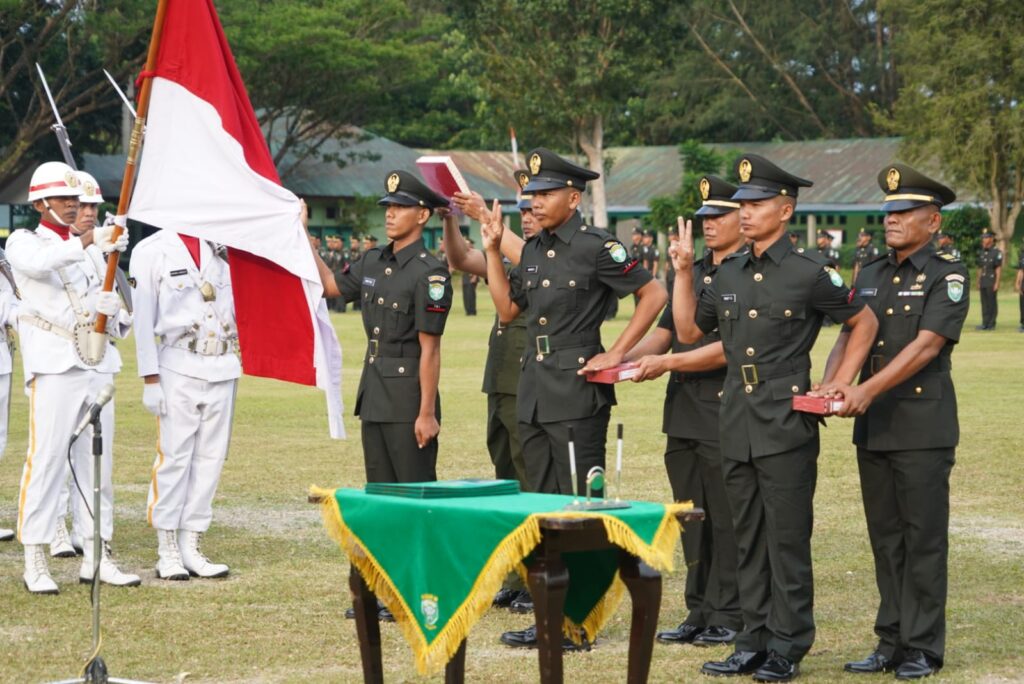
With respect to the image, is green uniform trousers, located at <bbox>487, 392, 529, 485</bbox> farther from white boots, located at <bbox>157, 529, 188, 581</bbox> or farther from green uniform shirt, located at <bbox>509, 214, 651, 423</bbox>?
white boots, located at <bbox>157, 529, 188, 581</bbox>

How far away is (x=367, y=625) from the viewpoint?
634cm

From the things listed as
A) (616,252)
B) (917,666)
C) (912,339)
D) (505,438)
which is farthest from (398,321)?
(917,666)

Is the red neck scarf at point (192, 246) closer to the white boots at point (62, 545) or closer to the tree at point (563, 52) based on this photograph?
the white boots at point (62, 545)

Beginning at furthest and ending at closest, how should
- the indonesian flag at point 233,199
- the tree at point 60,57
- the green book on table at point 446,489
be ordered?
the tree at point 60,57 < the indonesian flag at point 233,199 < the green book on table at point 446,489

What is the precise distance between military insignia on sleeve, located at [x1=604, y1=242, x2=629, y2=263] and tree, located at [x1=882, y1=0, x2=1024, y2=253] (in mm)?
47287

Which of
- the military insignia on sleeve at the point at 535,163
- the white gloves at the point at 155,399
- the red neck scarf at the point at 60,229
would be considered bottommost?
the white gloves at the point at 155,399

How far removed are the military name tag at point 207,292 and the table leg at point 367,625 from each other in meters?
3.47

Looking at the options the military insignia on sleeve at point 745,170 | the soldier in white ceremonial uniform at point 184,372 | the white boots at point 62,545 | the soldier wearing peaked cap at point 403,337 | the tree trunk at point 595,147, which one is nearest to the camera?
the military insignia on sleeve at point 745,170

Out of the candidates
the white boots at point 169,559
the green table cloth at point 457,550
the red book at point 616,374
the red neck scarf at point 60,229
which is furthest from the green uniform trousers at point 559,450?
the red neck scarf at point 60,229

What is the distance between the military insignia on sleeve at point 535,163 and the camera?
7.91 metres

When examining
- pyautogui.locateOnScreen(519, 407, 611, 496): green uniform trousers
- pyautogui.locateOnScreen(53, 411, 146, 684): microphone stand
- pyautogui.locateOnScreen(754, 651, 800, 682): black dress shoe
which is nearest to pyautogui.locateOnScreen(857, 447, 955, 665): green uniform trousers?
pyautogui.locateOnScreen(754, 651, 800, 682): black dress shoe

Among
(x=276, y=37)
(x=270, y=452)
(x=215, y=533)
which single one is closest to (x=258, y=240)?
(x=215, y=533)

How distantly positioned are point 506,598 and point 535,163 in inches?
94.7

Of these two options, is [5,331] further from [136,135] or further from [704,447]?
[704,447]
